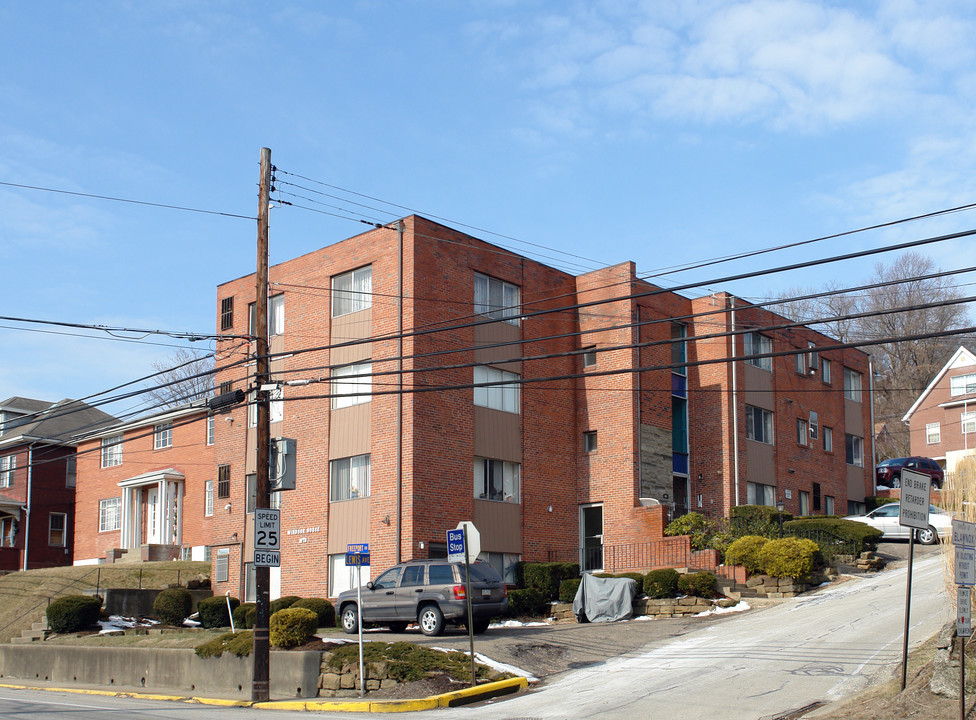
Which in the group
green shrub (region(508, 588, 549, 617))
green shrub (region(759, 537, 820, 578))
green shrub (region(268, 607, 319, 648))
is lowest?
green shrub (region(508, 588, 549, 617))

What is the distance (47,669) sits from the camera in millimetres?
25500

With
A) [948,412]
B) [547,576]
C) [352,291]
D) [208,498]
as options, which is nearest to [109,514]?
[208,498]

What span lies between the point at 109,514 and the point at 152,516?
357cm

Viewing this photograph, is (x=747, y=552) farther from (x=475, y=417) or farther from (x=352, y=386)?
(x=352, y=386)

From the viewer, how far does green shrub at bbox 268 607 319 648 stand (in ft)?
65.5

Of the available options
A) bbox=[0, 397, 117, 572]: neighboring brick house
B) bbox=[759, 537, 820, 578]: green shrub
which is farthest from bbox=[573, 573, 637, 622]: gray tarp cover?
bbox=[0, 397, 117, 572]: neighboring brick house

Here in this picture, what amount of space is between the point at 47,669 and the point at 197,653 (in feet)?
22.6

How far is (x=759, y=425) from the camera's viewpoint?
40.4 m

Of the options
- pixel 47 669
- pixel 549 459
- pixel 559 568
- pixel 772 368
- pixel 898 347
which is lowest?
pixel 47 669

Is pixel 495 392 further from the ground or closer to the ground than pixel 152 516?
further from the ground

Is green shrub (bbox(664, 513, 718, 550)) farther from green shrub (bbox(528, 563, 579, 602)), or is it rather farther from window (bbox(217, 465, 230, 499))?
window (bbox(217, 465, 230, 499))

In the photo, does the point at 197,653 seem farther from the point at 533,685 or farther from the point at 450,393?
the point at 450,393

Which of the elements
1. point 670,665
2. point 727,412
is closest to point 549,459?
point 727,412

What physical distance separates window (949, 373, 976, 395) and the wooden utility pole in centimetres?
5084
